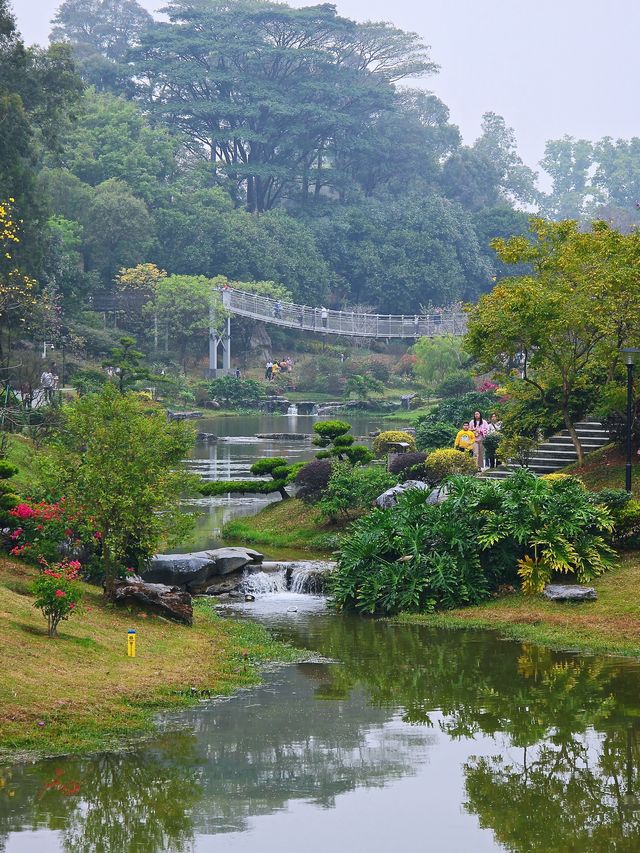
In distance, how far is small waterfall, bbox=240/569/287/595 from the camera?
23047 millimetres

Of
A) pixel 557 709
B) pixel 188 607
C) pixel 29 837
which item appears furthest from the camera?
pixel 188 607

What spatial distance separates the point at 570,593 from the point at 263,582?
18.5ft

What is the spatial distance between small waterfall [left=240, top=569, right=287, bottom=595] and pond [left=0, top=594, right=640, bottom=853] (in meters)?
6.04

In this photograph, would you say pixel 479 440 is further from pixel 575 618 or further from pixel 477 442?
pixel 575 618

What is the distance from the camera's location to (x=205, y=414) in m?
63.1

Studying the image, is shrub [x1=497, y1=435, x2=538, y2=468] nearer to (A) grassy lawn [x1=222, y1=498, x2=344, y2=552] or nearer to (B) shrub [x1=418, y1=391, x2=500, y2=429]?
(A) grassy lawn [x1=222, y1=498, x2=344, y2=552]

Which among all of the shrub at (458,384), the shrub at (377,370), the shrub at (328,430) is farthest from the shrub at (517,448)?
the shrub at (377,370)

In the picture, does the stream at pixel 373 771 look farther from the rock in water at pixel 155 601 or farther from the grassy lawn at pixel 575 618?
the rock in water at pixel 155 601

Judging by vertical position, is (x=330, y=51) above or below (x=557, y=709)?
above

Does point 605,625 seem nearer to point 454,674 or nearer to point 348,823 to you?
point 454,674

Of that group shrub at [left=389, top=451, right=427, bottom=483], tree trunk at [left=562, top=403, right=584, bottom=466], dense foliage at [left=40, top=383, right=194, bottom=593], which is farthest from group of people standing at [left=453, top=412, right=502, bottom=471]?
dense foliage at [left=40, top=383, right=194, bottom=593]

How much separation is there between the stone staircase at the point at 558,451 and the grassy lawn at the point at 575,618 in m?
7.30

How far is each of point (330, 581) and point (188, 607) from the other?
4.07m

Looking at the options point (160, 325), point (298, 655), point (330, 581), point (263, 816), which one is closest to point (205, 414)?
point (160, 325)
